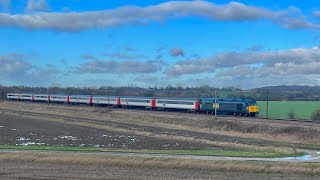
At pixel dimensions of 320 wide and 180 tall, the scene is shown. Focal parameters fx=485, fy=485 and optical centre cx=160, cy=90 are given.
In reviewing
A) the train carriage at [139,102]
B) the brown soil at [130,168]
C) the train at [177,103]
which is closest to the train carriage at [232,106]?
the train at [177,103]

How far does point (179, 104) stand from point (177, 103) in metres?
0.73

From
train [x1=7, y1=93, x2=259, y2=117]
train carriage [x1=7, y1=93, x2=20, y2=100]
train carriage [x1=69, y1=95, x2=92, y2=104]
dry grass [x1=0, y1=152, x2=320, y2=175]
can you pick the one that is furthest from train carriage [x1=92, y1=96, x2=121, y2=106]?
dry grass [x1=0, y1=152, x2=320, y2=175]

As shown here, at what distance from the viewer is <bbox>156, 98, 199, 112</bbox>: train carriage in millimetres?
83312

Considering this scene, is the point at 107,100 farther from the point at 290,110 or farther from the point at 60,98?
the point at 290,110

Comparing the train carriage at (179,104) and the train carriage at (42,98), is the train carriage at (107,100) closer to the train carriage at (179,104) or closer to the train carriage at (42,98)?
the train carriage at (179,104)

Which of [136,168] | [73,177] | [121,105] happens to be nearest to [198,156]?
[136,168]

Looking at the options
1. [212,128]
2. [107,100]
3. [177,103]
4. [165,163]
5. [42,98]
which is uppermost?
[42,98]

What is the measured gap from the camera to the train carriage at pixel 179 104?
273 ft

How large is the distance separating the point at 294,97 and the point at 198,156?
12756 cm

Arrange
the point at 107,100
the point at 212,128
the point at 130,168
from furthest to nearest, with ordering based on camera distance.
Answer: the point at 107,100 < the point at 212,128 < the point at 130,168

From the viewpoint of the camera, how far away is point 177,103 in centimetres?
8769

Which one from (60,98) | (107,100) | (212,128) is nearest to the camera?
(212,128)

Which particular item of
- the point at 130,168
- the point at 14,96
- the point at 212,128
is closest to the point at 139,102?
the point at 212,128

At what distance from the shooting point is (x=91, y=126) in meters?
68.1
